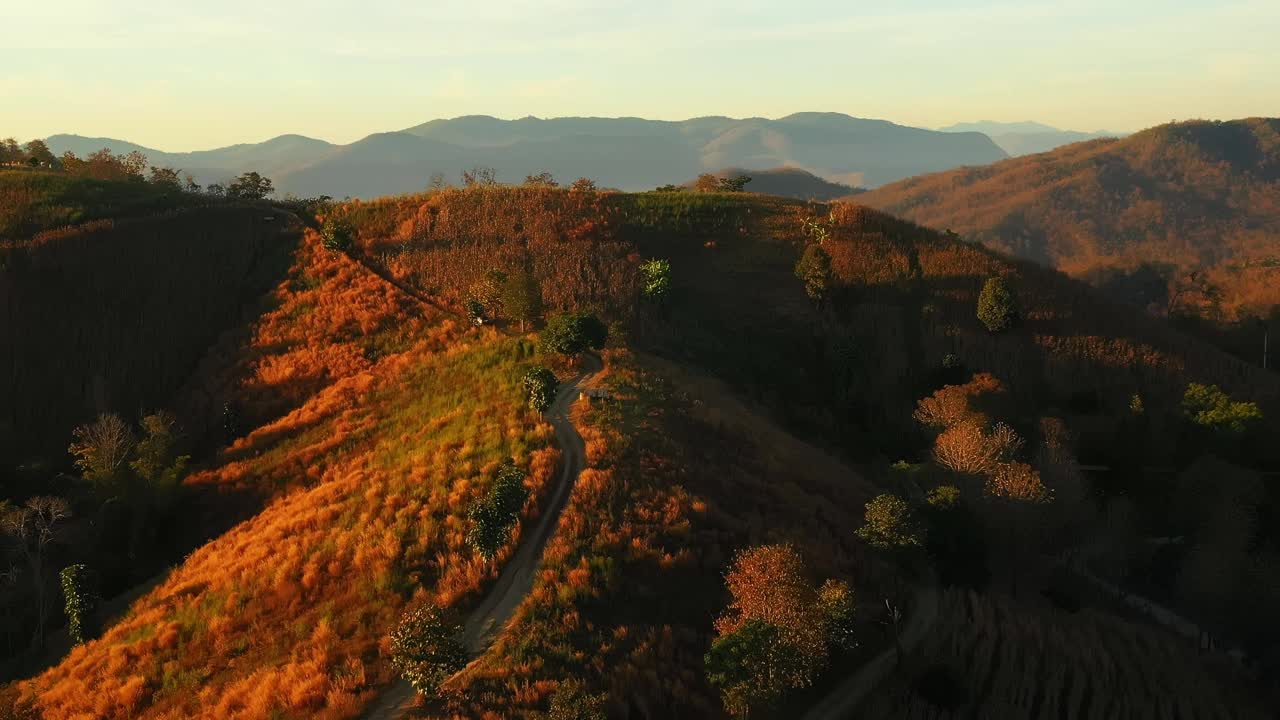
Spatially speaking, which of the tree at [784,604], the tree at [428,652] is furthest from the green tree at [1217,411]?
the tree at [428,652]

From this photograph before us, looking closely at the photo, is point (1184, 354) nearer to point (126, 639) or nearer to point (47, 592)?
point (126, 639)

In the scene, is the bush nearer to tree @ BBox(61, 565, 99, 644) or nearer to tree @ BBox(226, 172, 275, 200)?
tree @ BBox(226, 172, 275, 200)

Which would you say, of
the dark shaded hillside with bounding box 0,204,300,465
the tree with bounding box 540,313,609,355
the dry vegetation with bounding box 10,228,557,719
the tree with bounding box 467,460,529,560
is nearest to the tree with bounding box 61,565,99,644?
the dry vegetation with bounding box 10,228,557,719

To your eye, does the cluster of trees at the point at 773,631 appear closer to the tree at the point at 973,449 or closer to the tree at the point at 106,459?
the tree at the point at 973,449

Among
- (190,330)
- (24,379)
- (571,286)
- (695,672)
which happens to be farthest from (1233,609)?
(24,379)

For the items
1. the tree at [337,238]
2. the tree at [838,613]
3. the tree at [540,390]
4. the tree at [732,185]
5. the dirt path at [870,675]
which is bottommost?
the dirt path at [870,675]

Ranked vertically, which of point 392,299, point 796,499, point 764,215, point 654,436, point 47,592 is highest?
point 764,215
